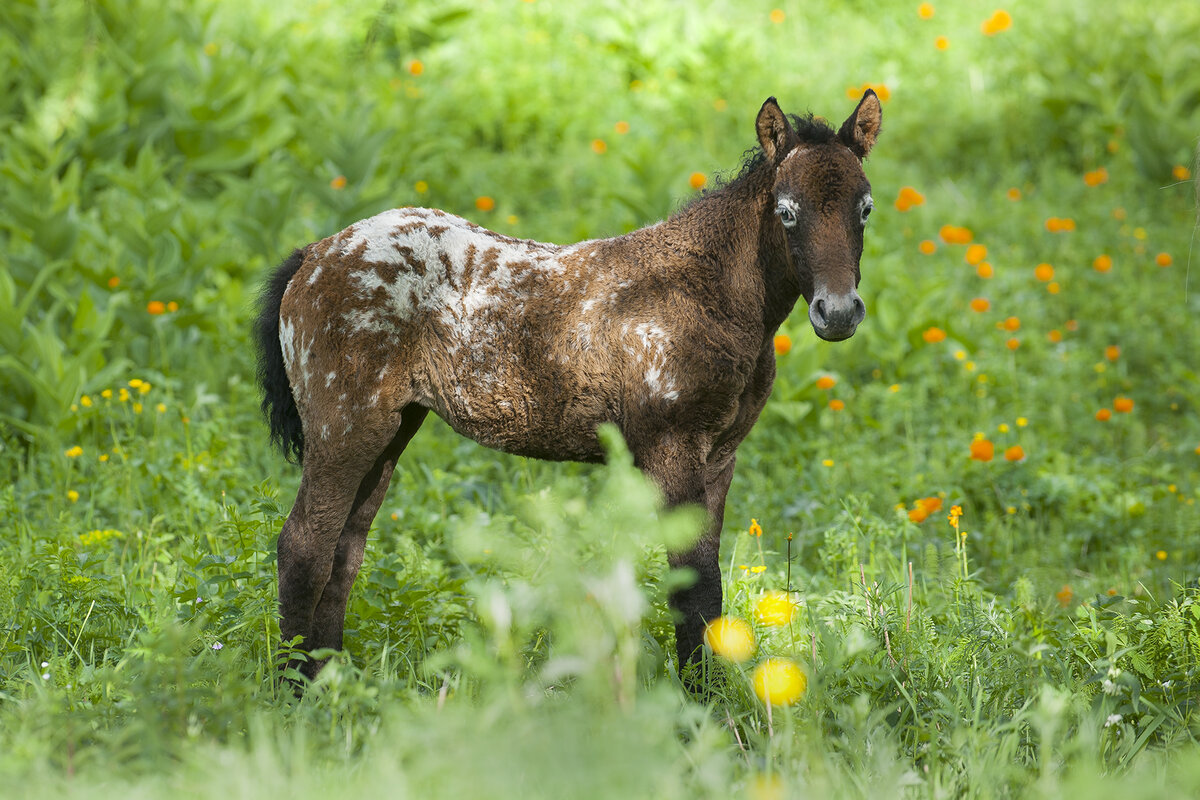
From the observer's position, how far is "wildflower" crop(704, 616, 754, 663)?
3.46m

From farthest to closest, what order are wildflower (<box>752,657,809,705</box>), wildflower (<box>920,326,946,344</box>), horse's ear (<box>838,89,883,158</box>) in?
wildflower (<box>920,326,946,344</box>) < horse's ear (<box>838,89,883,158</box>) < wildflower (<box>752,657,809,705</box>)

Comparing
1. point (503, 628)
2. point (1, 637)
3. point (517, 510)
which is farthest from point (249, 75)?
point (503, 628)

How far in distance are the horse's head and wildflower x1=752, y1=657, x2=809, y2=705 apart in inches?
41.5

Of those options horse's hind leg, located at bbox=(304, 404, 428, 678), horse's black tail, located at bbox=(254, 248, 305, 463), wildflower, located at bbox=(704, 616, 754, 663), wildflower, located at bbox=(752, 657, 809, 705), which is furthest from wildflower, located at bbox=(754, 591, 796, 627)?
horse's black tail, located at bbox=(254, 248, 305, 463)

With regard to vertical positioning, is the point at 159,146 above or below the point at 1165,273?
below

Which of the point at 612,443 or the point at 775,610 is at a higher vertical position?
the point at 612,443

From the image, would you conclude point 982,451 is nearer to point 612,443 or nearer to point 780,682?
point 780,682

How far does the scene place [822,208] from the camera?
3393 millimetres

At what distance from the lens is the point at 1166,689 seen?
3.43 m

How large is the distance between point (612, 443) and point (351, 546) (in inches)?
70.5

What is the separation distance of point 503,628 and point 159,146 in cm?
719

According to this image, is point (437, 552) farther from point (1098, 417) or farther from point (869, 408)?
point (1098, 417)

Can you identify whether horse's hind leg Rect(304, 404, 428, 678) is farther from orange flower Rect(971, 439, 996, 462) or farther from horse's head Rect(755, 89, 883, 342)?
orange flower Rect(971, 439, 996, 462)

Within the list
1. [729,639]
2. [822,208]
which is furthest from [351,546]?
[822,208]
